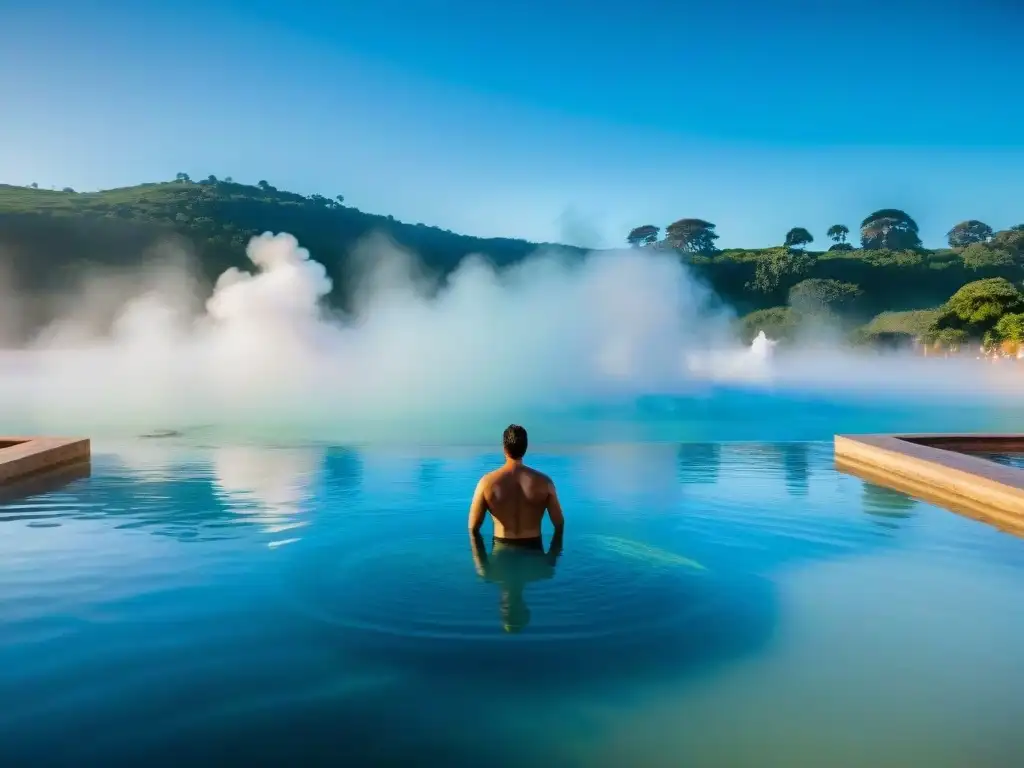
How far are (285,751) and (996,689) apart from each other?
12.3 feet

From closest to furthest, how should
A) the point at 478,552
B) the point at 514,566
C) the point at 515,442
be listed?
the point at 515,442 < the point at 514,566 < the point at 478,552

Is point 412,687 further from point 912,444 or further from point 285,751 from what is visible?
point 912,444

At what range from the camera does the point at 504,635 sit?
18.3ft

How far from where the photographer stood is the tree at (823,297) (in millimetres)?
73062

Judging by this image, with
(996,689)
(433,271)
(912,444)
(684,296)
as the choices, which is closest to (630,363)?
(912,444)

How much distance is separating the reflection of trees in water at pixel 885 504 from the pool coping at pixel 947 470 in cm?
21

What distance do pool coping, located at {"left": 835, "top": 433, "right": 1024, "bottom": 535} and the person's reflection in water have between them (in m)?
4.67

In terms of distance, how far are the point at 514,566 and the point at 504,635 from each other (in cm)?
133

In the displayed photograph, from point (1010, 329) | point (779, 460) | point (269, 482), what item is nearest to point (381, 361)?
point (1010, 329)

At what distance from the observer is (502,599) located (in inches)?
247

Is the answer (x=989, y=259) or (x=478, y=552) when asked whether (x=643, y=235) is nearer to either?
(x=989, y=259)

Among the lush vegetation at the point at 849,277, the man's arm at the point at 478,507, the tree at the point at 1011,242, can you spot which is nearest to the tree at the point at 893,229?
the lush vegetation at the point at 849,277

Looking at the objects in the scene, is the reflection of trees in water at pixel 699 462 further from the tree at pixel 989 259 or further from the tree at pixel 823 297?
the tree at pixel 989 259

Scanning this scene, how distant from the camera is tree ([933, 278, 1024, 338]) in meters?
44.5
